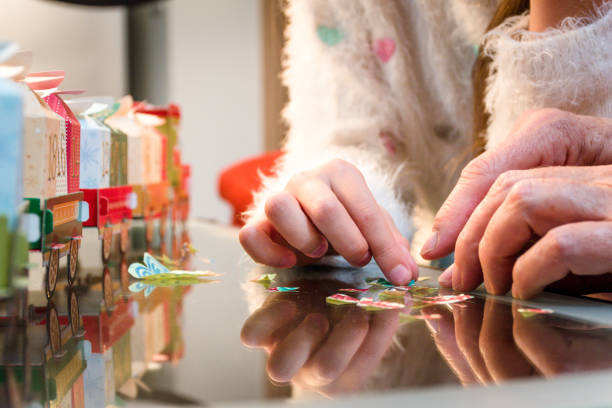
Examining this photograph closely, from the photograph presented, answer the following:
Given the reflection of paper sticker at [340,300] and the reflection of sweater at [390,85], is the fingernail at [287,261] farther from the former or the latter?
the reflection of sweater at [390,85]

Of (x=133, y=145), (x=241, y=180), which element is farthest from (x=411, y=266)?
(x=241, y=180)

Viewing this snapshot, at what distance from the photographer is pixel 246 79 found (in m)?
3.24

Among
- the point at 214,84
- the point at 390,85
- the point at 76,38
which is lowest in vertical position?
the point at 390,85

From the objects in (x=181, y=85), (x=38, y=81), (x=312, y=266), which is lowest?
(x=312, y=266)

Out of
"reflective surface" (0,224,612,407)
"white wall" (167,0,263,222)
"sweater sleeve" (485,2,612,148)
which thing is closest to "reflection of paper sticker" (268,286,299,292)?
"reflective surface" (0,224,612,407)

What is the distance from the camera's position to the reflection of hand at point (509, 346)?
0.24 metres

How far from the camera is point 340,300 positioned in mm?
384

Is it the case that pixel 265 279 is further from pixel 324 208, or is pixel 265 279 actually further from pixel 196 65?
pixel 196 65

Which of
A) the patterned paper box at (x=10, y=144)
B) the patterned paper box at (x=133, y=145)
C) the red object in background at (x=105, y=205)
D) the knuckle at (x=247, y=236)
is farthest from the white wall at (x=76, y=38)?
the patterned paper box at (x=10, y=144)

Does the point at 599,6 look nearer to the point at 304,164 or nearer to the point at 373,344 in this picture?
the point at 304,164

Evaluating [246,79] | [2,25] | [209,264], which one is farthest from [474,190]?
[246,79]

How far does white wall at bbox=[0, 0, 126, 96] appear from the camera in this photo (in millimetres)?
2703

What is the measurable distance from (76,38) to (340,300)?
2932 mm

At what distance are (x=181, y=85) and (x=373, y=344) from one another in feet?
10.1
